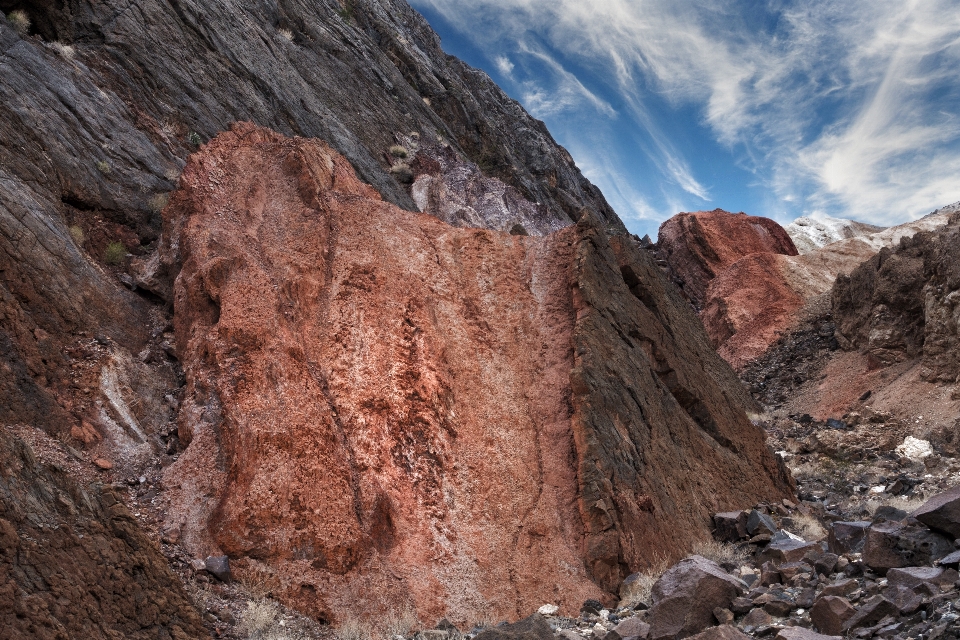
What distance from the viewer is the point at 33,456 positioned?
5168 mm

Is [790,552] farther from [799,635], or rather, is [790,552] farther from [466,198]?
[466,198]

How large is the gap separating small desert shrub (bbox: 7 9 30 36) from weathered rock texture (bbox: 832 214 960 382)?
22.9 metres

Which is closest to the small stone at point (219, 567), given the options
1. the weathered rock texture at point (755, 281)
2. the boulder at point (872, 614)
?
the boulder at point (872, 614)

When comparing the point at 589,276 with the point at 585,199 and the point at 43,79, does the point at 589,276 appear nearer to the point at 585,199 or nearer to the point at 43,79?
the point at 43,79

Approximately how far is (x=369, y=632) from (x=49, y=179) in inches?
319

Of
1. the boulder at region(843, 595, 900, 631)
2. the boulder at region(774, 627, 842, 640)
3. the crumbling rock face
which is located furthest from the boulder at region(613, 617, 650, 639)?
the crumbling rock face

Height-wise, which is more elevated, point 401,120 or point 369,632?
point 401,120

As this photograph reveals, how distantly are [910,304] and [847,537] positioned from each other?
18085 millimetres

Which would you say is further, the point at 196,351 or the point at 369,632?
the point at 196,351

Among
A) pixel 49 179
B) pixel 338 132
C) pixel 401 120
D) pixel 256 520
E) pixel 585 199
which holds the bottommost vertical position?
pixel 256 520

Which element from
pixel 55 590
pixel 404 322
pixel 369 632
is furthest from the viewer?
pixel 404 322

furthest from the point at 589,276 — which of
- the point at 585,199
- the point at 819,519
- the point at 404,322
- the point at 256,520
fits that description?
the point at 585,199

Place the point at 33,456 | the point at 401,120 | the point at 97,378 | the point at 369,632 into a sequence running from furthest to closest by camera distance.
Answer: the point at 401,120 → the point at 97,378 → the point at 369,632 → the point at 33,456

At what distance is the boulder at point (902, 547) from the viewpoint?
21.3 ft
